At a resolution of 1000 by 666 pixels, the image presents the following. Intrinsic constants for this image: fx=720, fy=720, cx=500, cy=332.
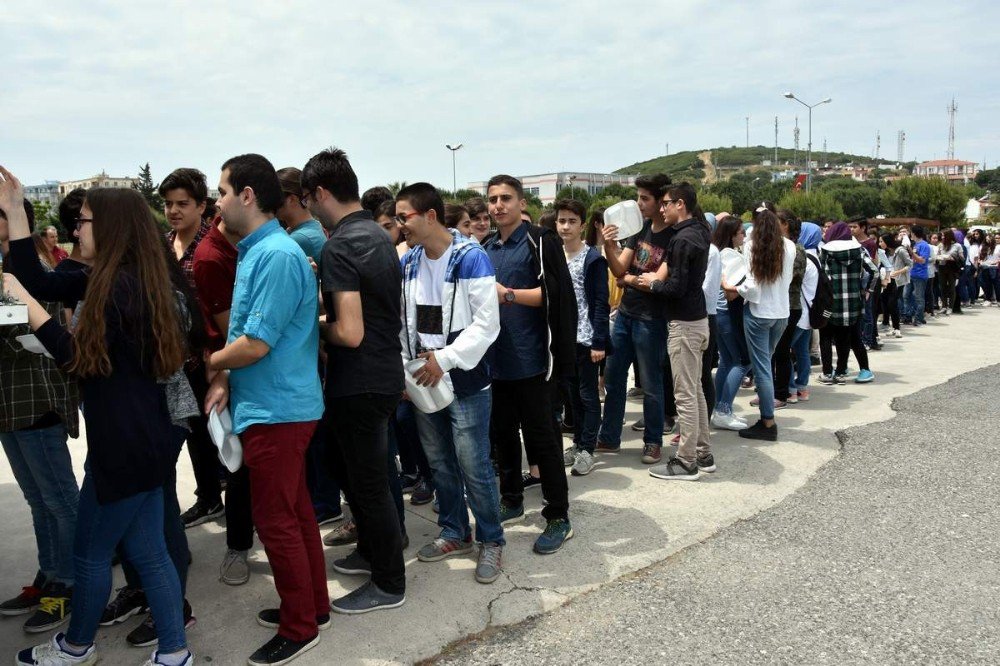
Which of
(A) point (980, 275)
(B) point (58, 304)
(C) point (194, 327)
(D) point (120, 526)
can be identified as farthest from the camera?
→ (A) point (980, 275)

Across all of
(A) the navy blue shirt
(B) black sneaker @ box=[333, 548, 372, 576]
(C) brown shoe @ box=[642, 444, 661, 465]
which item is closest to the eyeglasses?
(A) the navy blue shirt

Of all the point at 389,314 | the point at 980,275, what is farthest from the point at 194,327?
the point at 980,275

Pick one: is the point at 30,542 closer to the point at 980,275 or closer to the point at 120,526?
the point at 120,526

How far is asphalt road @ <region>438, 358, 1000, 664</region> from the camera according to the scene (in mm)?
3010

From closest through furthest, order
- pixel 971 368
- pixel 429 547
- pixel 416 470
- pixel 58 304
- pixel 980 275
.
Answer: pixel 58 304 → pixel 429 547 → pixel 416 470 → pixel 971 368 → pixel 980 275

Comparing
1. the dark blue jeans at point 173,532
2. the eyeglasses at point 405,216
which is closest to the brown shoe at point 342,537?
the dark blue jeans at point 173,532

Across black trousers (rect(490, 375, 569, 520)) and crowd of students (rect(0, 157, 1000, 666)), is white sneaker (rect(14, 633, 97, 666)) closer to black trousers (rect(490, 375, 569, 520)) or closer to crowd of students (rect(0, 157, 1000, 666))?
crowd of students (rect(0, 157, 1000, 666))

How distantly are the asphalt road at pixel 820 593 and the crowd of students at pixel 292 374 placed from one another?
61 centimetres

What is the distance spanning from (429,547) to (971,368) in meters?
7.90

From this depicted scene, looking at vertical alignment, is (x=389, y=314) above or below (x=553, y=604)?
above

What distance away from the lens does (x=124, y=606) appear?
3.30m

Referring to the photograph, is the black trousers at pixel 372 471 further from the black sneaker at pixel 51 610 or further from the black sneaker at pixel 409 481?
→ the black sneaker at pixel 409 481

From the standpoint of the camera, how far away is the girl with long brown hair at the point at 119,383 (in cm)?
260

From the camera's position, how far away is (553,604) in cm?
341
